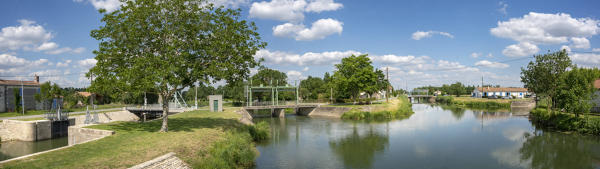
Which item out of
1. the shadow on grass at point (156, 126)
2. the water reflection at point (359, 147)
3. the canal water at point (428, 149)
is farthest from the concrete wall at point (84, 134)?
the water reflection at point (359, 147)

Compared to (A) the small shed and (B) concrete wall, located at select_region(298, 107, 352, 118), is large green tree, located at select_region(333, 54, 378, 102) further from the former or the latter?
(A) the small shed

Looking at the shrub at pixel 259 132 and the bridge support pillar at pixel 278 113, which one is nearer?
the shrub at pixel 259 132

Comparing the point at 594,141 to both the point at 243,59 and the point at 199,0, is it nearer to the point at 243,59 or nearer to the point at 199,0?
the point at 243,59

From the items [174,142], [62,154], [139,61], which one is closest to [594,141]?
[174,142]

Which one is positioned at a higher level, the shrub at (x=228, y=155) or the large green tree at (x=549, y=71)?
the large green tree at (x=549, y=71)

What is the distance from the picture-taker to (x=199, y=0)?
19250mm

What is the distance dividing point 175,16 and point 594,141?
1284 inches

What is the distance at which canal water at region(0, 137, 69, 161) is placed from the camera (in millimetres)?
22525

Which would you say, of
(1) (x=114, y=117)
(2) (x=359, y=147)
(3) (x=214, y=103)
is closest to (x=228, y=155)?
(2) (x=359, y=147)

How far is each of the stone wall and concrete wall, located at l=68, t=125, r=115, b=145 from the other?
698 cm

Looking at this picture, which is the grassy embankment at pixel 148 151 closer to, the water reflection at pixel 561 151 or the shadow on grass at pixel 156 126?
the shadow on grass at pixel 156 126

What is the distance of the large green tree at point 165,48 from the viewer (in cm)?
1700

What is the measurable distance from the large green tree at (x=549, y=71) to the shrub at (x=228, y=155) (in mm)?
37133

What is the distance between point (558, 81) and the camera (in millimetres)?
36406
